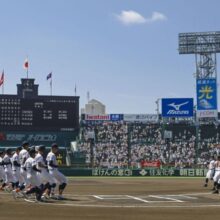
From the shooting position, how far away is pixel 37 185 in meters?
17.9

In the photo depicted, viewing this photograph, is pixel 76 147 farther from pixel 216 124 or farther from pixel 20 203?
pixel 20 203

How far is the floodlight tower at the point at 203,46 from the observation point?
7375cm

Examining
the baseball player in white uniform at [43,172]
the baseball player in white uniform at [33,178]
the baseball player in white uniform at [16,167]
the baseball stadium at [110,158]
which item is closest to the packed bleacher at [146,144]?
the baseball stadium at [110,158]

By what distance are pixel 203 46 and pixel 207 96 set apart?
20.7 metres

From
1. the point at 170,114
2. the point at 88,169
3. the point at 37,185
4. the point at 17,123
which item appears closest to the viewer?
the point at 37,185

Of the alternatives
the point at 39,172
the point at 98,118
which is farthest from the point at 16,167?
the point at 98,118

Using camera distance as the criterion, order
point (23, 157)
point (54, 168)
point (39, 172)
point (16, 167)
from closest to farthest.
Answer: point (39, 172), point (54, 168), point (23, 157), point (16, 167)

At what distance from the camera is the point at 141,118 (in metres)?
77.2

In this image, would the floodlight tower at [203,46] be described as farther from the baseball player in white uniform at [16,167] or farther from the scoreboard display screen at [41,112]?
the baseball player in white uniform at [16,167]

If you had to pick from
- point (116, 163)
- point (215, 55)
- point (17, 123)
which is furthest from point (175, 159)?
point (17, 123)

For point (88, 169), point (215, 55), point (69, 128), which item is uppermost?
point (215, 55)

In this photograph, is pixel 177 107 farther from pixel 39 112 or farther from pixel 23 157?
pixel 23 157

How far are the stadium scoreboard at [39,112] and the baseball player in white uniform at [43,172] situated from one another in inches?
1158

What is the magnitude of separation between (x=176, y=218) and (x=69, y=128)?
3601 cm
